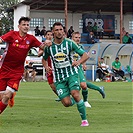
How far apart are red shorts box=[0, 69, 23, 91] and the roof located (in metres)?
37.1

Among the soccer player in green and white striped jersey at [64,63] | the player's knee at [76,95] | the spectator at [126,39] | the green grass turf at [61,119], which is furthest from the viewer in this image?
the spectator at [126,39]

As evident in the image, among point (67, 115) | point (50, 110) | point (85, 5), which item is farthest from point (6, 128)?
point (85, 5)

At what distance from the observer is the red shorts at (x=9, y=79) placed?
11.7 m

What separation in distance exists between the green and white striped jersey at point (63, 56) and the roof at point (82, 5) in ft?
122

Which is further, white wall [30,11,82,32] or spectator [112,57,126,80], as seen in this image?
white wall [30,11,82,32]

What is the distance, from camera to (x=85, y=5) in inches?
2061

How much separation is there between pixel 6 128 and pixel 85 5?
138ft

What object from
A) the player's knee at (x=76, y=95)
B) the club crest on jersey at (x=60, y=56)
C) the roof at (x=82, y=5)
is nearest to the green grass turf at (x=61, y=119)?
the player's knee at (x=76, y=95)

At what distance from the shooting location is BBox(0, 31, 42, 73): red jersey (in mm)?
11672

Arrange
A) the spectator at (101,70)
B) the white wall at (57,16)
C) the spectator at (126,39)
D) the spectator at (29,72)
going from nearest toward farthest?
the spectator at (29,72) → the spectator at (101,70) → the spectator at (126,39) → the white wall at (57,16)

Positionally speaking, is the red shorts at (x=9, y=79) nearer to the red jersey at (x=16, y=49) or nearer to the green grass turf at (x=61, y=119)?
the red jersey at (x=16, y=49)

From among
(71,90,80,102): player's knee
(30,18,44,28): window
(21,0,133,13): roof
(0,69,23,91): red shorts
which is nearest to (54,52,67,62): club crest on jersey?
(71,90,80,102): player's knee

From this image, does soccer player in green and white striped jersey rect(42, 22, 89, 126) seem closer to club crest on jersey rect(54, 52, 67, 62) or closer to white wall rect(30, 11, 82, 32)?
club crest on jersey rect(54, 52, 67, 62)

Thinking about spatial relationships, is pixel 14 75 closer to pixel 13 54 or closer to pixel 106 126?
pixel 13 54
